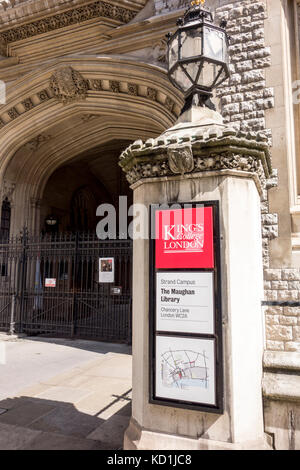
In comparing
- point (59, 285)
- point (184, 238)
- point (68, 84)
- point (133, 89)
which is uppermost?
point (68, 84)

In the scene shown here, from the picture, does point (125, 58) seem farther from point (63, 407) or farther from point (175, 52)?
point (63, 407)

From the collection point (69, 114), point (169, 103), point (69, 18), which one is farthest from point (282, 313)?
point (69, 18)

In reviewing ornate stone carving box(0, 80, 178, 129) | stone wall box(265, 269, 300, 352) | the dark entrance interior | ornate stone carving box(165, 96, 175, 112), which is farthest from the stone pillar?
ornate stone carving box(0, 80, 178, 129)

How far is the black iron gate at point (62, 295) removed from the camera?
9344 mm

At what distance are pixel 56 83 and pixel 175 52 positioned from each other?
777 cm

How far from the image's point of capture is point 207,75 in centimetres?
325

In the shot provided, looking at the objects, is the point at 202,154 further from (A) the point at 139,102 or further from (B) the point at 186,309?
(A) the point at 139,102

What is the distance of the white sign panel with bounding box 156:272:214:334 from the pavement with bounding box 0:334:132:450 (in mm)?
1410

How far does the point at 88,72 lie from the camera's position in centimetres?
962

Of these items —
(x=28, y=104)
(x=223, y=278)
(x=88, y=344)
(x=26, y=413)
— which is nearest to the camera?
(x=223, y=278)

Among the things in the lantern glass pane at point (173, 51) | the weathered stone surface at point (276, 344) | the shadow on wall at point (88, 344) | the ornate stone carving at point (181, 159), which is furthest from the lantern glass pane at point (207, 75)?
the shadow on wall at point (88, 344)

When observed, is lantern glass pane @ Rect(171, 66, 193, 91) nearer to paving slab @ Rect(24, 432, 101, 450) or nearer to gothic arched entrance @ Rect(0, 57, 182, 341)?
paving slab @ Rect(24, 432, 101, 450)

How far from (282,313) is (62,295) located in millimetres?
6819

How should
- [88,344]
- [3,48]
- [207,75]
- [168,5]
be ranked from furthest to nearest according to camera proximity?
[3,48], [88,344], [168,5], [207,75]
